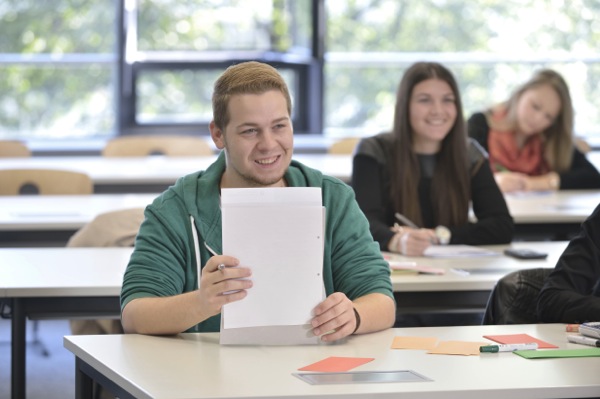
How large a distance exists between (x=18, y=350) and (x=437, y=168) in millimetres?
1784

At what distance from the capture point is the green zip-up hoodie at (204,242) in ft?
8.29

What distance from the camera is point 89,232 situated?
3.73m

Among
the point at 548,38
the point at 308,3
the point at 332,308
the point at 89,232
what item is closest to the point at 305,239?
the point at 332,308

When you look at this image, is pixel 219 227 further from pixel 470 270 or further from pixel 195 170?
pixel 195 170

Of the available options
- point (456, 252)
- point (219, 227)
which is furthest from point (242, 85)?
point (456, 252)

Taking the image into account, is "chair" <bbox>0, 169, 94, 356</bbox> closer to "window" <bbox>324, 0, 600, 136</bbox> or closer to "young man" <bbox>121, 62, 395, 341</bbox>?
"young man" <bbox>121, 62, 395, 341</bbox>

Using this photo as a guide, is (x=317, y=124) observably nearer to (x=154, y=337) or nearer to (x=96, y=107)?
(x=96, y=107)

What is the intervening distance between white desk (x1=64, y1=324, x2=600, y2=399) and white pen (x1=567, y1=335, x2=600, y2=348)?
18 millimetres

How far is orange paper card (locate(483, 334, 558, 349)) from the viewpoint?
7.97ft

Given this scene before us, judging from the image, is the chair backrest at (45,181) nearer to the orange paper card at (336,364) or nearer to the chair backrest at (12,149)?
Answer: the chair backrest at (12,149)

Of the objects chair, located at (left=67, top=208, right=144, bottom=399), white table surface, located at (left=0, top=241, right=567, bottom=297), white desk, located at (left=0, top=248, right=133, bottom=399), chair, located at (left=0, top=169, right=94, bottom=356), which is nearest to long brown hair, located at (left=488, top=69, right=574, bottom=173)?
white table surface, located at (left=0, top=241, right=567, bottom=297)

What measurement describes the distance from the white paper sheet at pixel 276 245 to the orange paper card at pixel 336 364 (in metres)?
0.12

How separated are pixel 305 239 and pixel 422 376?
0.36 meters

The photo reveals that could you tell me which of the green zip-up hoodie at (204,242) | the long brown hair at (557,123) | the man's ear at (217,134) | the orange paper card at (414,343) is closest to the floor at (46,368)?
the green zip-up hoodie at (204,242)
